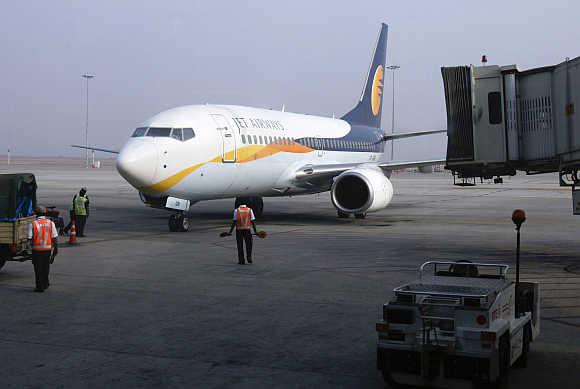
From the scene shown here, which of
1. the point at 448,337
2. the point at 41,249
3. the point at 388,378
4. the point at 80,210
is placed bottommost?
the point at 388,378

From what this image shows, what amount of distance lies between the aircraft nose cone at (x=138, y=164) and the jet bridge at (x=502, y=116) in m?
9.57

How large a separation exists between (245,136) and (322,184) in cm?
479

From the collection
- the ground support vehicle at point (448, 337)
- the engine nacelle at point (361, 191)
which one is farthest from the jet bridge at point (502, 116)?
the engine nacelle at point (361, 191)

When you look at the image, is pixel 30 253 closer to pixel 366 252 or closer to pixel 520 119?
pixel 366 252

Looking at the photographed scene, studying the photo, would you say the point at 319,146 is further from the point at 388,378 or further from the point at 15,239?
the point at 388,378

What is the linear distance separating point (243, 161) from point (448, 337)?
669 inches

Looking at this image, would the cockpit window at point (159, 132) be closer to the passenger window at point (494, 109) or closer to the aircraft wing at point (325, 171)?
the aircraft wing at point (325, 171)

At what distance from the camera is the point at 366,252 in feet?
57.2

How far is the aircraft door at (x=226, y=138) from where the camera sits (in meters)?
22.6

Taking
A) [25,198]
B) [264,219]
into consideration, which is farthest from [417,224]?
[25,198]

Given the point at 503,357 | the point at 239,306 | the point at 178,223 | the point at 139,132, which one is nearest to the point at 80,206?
the point at 139,132

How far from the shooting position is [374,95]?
36062 mm

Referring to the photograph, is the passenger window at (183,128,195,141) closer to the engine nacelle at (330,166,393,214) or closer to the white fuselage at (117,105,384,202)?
the white fuselage at (117,105,384,202)

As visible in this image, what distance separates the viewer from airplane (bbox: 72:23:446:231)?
68.0ft
